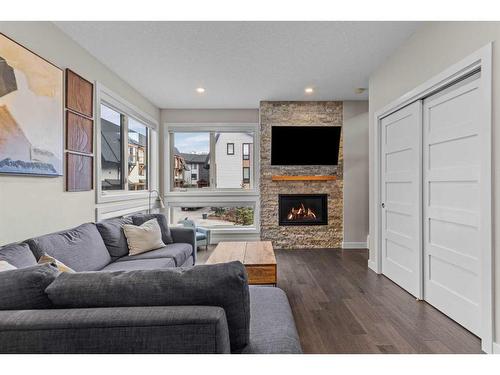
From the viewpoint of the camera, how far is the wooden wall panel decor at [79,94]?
285 cm

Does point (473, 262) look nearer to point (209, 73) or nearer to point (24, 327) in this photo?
point (24, 327)

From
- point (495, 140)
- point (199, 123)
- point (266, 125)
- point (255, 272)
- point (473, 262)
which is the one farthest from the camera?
point (199, 123)

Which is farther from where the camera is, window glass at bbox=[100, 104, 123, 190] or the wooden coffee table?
window glass at bbox=[100, 104, 123, 190]

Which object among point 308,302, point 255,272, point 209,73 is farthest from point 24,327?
point 209,73

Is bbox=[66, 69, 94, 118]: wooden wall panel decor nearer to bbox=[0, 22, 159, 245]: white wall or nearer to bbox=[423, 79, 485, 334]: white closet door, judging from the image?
bbox=[0, 22, 159, 245]: white wall

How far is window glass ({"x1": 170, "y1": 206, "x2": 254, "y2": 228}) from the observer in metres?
5.81

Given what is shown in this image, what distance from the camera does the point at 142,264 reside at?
275 centimetres

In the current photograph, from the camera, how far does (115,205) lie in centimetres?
390

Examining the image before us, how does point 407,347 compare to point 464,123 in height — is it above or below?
below

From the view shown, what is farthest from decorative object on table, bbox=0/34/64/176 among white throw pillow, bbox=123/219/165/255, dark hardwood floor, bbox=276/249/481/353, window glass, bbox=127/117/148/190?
dark hardwood floor, bbox=276/249/481/353

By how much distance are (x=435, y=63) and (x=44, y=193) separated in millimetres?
3605

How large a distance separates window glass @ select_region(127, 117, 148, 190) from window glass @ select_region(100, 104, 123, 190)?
28 centimetres

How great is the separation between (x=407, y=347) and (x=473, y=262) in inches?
32.0

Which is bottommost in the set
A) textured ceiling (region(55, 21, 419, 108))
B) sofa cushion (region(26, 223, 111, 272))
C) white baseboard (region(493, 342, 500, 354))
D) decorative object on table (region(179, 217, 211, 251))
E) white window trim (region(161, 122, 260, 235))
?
white baseboard (region(493, 342, 500, 354))
